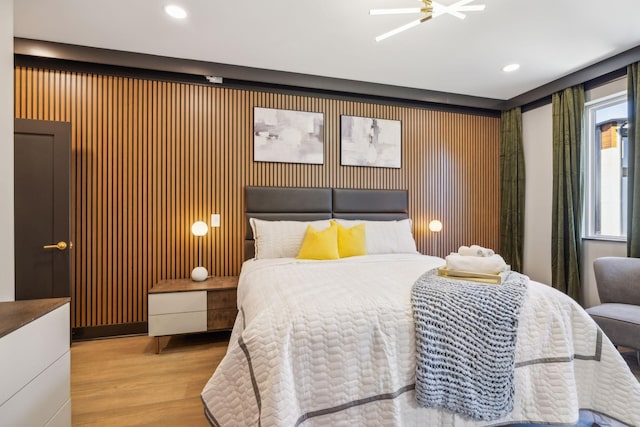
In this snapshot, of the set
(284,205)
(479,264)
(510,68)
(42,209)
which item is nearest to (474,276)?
(479,264)

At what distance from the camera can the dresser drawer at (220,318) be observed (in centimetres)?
270

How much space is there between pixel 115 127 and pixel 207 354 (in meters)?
2.33

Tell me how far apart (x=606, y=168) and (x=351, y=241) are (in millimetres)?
2875

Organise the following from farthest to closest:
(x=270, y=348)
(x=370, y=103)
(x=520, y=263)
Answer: (x=520, y=263)
(x=370, y=103)
(x=270, y=348)

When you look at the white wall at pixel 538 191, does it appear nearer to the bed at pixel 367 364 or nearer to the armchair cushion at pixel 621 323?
the armchair cushion at pixel 621 323

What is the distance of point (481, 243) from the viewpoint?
413 cm

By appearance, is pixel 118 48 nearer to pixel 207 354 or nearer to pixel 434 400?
pixel 207 354

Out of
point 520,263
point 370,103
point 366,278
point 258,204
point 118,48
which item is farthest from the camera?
point 520,263

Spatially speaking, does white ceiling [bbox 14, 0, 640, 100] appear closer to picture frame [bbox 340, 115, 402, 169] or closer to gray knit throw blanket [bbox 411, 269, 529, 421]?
picture frame [bbox 340, 115, 402, 169]

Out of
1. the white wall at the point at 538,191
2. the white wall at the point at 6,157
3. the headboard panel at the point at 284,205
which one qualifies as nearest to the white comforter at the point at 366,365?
the white wall at the point at 6,157

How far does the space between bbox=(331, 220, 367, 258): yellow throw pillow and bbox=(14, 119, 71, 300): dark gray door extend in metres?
2.41

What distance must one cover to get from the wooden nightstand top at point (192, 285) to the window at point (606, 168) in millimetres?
3881

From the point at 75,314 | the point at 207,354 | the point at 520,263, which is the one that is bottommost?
the point at 207,354

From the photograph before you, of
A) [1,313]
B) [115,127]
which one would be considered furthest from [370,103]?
[1,313]
